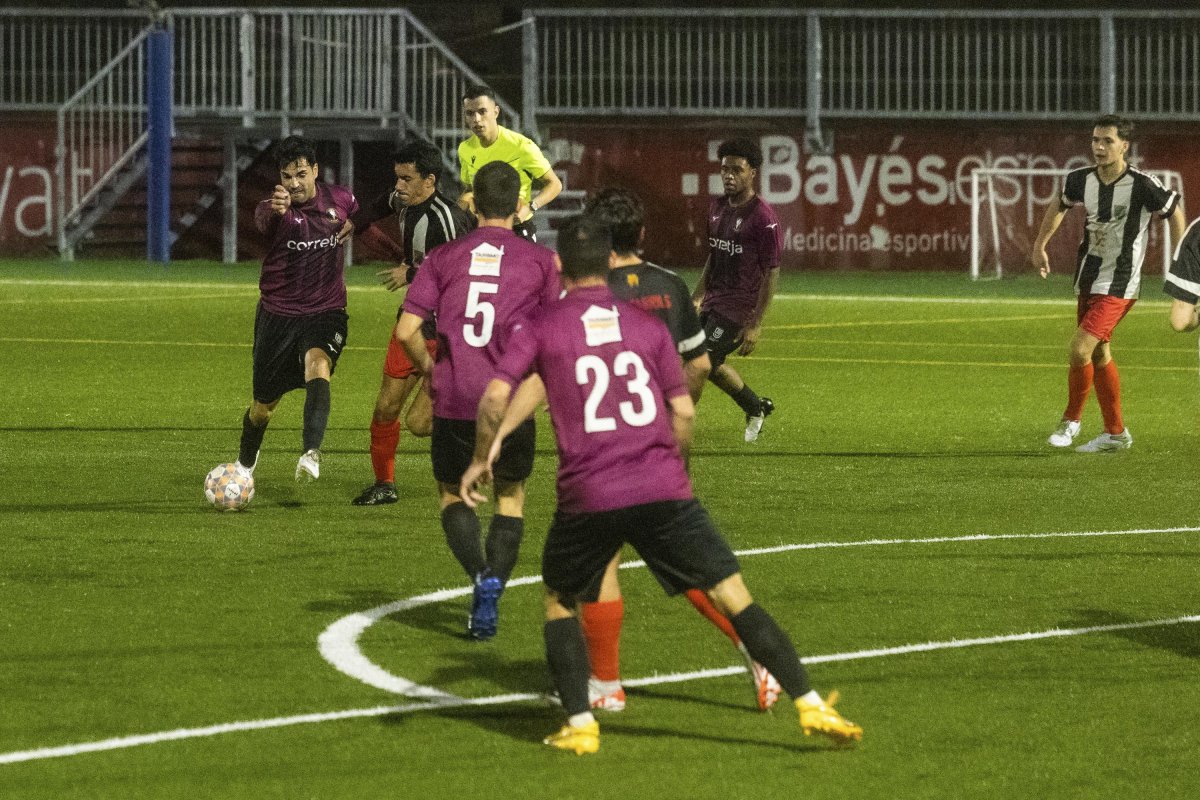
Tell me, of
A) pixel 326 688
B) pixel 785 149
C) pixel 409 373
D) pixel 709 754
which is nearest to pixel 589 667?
pixel 709 754

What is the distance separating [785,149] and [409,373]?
868 inches

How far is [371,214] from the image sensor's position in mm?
12133

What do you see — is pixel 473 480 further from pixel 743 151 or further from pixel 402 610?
pixel 743 151

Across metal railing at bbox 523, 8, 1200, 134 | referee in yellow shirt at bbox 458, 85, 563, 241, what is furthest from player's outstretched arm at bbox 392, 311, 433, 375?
metal railing at bbox 523, 8, 1200, 134

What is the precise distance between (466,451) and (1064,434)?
6.65m

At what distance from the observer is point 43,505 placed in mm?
11203

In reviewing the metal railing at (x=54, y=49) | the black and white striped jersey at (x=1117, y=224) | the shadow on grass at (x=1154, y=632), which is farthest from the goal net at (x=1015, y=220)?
the shadow on grass at (x=1154, y=632)

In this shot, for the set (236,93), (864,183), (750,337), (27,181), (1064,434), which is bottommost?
(1064,434)

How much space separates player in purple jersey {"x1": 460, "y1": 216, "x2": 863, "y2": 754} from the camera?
6.29 m

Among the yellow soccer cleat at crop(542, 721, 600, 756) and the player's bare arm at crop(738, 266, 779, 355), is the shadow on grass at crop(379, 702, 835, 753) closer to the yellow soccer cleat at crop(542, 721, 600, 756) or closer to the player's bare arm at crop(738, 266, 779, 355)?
the yellow soccer cleat at crop(542, 721, 600, 756)

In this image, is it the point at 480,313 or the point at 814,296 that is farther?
the point at 814,296

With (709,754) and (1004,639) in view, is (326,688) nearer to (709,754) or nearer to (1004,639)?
(709,754)

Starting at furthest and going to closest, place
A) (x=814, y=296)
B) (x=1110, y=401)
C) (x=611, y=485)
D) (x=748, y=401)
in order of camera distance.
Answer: (x=814, y=296), (x=748, y=401), (x=1110, y=401), (x=611, y=485)

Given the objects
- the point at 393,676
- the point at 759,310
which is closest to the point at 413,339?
the point at 393,676
